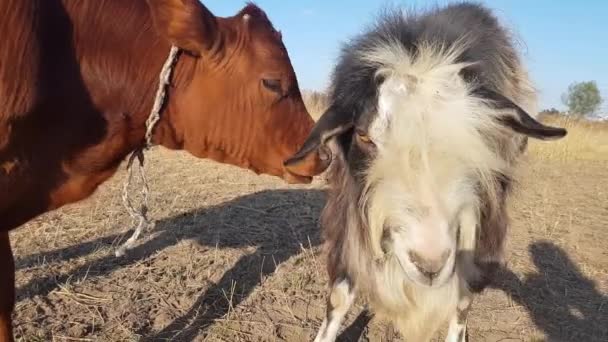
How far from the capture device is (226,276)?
4.61 meters

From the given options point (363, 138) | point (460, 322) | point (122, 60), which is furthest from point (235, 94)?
point (460, 322)

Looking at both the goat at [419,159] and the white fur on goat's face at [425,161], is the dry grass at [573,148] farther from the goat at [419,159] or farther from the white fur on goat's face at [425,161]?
the white fur on goat's face at [425,161]

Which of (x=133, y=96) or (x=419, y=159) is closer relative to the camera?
(x=419, y=159)

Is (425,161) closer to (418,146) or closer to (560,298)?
(418,146)

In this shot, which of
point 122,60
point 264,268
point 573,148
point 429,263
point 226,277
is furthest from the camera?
point 573,148

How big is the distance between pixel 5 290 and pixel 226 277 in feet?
6.47

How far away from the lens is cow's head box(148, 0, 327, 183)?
7.82 ft

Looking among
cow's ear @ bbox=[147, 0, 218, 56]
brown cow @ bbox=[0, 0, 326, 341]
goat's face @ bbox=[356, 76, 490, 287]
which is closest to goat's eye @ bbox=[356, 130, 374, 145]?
goat's face @ bbox=[356, 76, 490, 287]

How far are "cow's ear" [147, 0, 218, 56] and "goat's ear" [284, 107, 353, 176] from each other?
63 centimetres

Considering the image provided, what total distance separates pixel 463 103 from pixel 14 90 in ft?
6.20

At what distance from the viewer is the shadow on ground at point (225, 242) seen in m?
3.99

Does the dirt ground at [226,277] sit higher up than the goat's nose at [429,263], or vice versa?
the goat's nose at [429,263]

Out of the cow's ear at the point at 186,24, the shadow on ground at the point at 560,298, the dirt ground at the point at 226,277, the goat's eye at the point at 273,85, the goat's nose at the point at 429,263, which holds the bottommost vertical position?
the dirt ground at the point at 226,277

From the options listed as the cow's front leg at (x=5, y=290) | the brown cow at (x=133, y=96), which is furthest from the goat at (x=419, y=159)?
the cow's front leg at (x=5, y=290)
